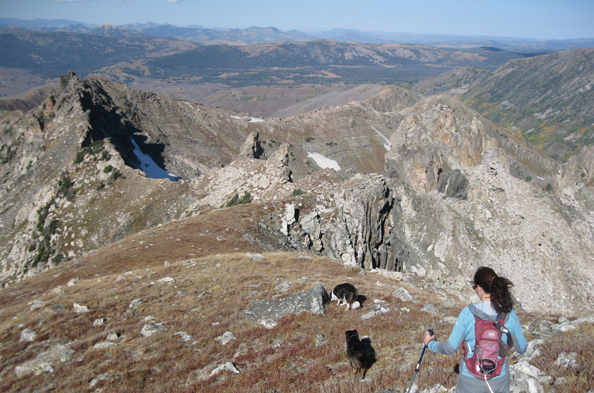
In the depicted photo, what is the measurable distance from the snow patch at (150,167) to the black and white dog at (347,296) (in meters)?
72.3

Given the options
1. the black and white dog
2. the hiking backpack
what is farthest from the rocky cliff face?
the hiking backpack

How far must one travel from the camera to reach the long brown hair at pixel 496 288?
533 cm

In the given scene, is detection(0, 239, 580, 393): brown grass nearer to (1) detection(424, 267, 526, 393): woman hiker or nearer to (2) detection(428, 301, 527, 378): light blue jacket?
(1) detection(424, 267, 526, 393): woman hiker

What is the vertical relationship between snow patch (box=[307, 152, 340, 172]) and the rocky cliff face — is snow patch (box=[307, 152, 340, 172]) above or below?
below

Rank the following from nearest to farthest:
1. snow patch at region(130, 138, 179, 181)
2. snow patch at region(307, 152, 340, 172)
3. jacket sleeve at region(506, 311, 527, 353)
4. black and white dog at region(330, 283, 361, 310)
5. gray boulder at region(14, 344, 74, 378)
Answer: jacket sleeve at region(506, 311, 527, 353), gray boulder at region(14, 344, 74, 378), black and white dog at region(330, 283, 361, 310), snow patch at region(130, 138, 179, 181), snow patch at region(307, 152, 340, 172)

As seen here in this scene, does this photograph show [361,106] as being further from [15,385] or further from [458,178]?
[15,385]

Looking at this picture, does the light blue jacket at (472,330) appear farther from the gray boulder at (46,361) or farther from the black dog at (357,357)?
the gray boulder at (46,361)

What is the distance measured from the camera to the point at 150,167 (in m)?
79.3

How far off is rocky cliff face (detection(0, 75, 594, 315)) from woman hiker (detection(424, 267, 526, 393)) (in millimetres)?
19168

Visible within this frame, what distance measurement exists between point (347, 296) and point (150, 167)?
77804 millimetres

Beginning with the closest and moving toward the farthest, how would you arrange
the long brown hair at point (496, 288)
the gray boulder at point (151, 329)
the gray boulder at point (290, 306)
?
the long brown hair at point (496, 288)
the gray boulder at point (151, 329)
the gray boulder at point (290, 306)

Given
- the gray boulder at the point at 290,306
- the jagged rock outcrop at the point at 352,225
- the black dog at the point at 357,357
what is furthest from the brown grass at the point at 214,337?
the jagged rock outcrop at the point at 352,225

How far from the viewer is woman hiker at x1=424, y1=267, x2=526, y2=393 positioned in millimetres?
5387

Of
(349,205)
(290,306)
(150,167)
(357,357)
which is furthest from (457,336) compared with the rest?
(150,167)
